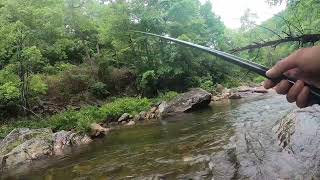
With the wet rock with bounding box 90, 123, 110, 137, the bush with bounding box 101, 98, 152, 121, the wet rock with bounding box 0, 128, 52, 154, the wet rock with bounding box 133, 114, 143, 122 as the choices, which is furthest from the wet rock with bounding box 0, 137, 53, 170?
the bush with bounding box 101, 98, 152, 121

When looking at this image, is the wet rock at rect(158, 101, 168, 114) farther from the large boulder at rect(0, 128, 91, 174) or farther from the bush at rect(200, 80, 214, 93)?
the bush at rect(200, 80, 214, 93)

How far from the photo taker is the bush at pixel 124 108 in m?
20.7

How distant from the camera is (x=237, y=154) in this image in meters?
7.24

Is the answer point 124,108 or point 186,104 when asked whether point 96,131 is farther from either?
point 186,104

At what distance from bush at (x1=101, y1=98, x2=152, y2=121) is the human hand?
1893 cm

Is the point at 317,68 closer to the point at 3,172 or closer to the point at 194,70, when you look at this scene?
the point at 3,172

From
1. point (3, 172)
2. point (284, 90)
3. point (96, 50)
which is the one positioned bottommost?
point (3, 172)

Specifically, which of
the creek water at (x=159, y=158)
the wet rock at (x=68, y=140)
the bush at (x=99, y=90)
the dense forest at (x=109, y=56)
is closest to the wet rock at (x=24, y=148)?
the wet rock at (x=68, y=140)

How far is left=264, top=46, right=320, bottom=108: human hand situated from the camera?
1.71m

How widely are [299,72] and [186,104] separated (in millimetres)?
18931

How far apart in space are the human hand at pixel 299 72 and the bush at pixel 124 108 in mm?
18930

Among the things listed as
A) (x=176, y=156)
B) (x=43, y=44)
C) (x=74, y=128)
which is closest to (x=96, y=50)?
(x=43, y=44)

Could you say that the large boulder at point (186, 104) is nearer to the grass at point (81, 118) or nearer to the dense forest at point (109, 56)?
the grass at point (81, 118)

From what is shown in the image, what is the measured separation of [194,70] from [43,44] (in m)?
13.3
